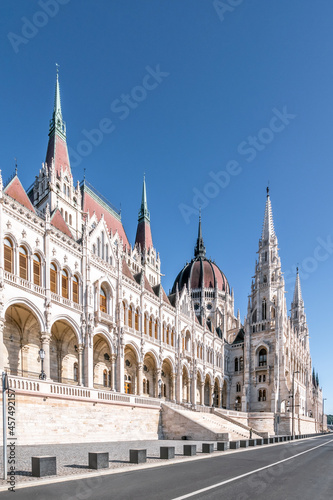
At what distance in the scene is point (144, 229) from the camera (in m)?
67.4

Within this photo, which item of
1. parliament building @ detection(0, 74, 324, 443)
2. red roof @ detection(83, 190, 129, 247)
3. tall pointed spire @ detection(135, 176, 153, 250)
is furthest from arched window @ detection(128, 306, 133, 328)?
tall pointed spire @ detection(135, 176, 153, 250)

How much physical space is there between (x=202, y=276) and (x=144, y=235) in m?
25.6

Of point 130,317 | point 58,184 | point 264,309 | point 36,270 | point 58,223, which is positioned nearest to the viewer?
point 36,270

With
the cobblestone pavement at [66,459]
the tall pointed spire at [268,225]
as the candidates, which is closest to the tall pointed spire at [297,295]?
the tall pointed spire at [268,225]

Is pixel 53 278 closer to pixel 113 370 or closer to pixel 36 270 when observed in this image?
pixel 36 270

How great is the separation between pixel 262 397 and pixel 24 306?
4585 cm

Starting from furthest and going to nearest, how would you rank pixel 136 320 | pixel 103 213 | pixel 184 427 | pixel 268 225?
pixel 268 225 < pixel 103 213 < pixel 136 320 < pixel 184 427

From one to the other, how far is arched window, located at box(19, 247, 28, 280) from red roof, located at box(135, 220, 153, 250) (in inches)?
1432

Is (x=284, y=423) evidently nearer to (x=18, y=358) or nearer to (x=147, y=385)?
(x=147, y=385)

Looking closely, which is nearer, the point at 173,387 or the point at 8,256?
the point at 8,256

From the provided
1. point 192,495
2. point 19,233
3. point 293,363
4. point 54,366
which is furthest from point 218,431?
point 293,363

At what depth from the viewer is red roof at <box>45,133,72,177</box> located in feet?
143

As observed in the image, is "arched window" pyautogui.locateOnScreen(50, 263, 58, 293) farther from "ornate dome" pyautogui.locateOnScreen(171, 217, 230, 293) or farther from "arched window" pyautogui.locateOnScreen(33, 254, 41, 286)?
"ornate dome" pyautogui.locateOnScreen(171, 217, 230, 293)

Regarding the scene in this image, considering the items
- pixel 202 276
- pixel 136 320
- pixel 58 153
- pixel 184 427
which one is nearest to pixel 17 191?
pixel 58 153
